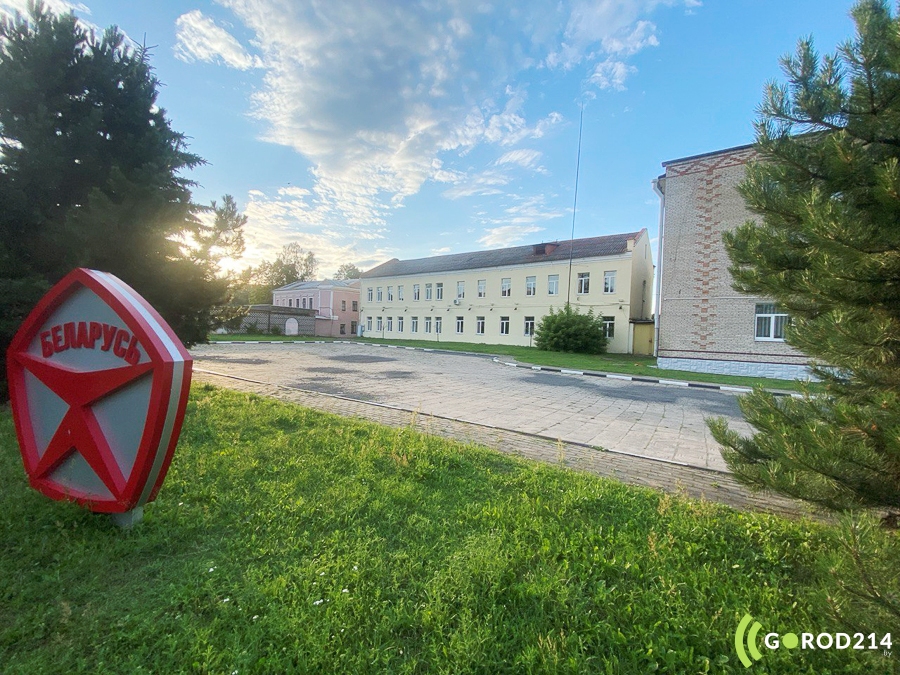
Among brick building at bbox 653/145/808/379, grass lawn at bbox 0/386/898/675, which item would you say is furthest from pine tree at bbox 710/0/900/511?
brick building at bbox 653/145/808/379

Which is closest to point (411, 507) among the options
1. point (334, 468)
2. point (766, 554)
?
point (334, 468)

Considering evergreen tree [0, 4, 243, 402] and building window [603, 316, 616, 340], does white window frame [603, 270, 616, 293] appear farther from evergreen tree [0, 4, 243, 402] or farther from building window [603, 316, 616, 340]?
evergreen tree [0, 4, 243, 402]

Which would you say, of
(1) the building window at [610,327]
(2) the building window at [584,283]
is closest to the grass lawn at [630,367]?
(1) the building window at [610,327]

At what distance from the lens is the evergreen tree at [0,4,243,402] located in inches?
219

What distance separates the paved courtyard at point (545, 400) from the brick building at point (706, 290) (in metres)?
6.57

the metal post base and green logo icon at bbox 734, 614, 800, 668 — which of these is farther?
the metal post base

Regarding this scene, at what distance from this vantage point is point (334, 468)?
13.6 feet

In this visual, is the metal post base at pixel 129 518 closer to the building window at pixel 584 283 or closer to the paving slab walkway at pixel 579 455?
the paving slab walkway at pixel 579 455

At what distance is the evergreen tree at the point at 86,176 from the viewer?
557 cm

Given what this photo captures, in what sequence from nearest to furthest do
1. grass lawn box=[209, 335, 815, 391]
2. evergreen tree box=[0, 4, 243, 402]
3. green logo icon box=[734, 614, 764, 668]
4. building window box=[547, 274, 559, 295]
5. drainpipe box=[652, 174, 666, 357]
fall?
green logo icon box=[734, 614, 764, 668], evergreen tree box=[0, 4, 243, 402], grass lawn box=[209, 335, 815, 391], drainpipe box=[652, 174, 666, 357], building window box=[547, 274, 559, 295]

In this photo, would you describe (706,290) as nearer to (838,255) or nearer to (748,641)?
(838,255)

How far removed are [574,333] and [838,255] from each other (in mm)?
23483

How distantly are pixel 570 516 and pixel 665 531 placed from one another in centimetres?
67

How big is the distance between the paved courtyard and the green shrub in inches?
423
